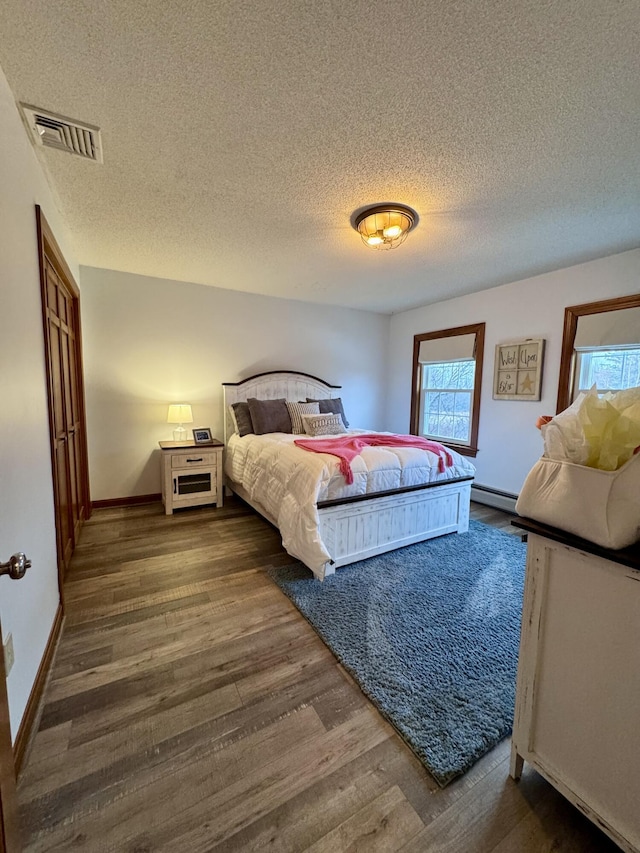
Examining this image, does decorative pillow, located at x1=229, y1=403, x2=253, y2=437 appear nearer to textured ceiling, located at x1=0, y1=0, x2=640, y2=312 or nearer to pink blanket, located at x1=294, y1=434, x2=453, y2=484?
pink blanket, located at x1=294, y1=434, x2=453, y2=484

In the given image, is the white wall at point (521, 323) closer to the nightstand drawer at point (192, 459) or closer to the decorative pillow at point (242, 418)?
the decorative pillow at point (242, 418)

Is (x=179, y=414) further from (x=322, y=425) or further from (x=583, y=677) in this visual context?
(x=583, y=677)

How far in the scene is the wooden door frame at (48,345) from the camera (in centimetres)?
179

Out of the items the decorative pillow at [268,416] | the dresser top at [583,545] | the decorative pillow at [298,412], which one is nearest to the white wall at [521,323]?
the decorative pillow at [298,412]

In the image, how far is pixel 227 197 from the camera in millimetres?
2113

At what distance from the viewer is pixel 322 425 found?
12.8 ft

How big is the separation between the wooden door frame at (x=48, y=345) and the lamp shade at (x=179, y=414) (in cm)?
77

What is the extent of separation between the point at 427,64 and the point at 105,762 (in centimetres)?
274

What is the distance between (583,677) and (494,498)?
317cm

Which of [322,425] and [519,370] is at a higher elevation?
[519,370]

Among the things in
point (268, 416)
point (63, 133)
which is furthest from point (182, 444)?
point (63, 133)

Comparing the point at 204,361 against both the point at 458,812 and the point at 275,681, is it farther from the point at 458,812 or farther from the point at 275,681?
the point at 458,812

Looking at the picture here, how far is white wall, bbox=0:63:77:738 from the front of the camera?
3.99 feet

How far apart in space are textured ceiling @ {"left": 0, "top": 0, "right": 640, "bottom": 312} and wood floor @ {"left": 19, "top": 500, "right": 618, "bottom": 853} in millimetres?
2476
